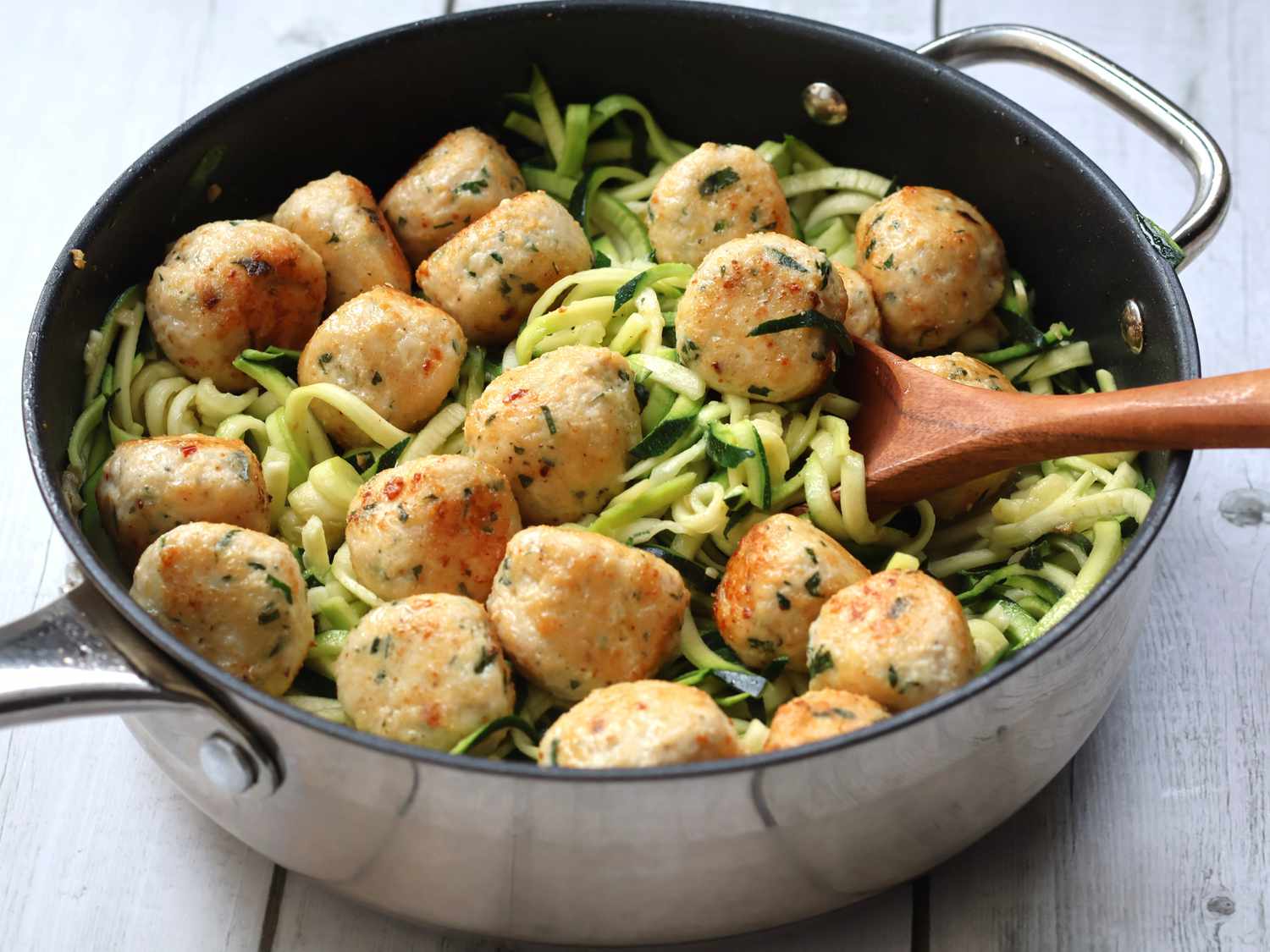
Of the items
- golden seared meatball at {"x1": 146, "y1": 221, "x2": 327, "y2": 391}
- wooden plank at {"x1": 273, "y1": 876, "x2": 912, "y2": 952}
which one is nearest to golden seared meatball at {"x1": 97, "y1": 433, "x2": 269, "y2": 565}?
golden seared meatball at {"x1": 146, "y1": 221, "x2": 327, "y2": 391}

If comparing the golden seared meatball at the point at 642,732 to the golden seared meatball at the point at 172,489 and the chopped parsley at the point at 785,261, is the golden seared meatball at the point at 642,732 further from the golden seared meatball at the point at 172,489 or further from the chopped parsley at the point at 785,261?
the chopped parsley at the point at 785,261

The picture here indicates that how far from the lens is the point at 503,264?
385 cm

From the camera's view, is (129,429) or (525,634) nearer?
(525,634)

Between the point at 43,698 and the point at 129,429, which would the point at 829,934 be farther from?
the point at 129,429

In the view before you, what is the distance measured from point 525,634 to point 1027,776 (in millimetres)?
1098

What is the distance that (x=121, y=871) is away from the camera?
3.56 m

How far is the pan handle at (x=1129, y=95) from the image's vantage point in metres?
3.72

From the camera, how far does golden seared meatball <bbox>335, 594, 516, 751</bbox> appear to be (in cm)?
306

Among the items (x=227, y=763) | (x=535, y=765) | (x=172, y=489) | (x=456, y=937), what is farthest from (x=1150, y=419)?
(x=172, y=489)

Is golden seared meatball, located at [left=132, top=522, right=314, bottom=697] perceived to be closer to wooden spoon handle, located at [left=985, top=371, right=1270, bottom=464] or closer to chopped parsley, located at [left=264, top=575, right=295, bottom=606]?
chopped parsley, located at [left=264, top=575, right=295, bottom=606]

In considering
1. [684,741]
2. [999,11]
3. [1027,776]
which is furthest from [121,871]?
[999,11]

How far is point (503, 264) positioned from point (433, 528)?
33.3 inches

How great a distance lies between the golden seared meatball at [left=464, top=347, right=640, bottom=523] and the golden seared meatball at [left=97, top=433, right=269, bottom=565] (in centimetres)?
52

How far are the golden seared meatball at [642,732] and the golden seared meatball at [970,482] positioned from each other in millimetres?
1013
